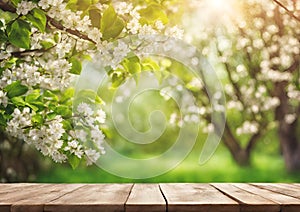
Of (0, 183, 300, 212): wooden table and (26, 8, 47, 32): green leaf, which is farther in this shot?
(26, 8, 47, 32): green leaf

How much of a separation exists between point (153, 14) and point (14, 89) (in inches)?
34.0

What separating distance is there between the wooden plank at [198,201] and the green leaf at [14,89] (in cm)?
93

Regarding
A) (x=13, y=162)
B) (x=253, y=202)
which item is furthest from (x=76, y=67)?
(x=13, y=162)

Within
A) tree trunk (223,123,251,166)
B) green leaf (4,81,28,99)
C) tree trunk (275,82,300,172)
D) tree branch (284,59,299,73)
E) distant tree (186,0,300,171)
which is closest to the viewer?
green leaf (4,81,28,99)

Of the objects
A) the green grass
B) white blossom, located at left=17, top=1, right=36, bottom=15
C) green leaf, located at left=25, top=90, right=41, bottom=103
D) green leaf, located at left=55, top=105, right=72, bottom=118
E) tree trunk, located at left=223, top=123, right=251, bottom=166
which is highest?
white blossom, located at left=17, top=1, right=36, bottom=15

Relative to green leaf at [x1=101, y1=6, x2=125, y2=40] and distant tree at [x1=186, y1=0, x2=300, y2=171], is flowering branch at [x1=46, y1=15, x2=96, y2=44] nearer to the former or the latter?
green leaf at [x1=101, y1=6, x2=125, y2=40]

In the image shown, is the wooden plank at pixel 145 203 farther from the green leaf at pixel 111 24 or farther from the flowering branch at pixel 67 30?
the flowering branch at pixel 67 30

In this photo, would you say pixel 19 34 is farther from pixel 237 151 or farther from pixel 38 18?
pixel 237 151

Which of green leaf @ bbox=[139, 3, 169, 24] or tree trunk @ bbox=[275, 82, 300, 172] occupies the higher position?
green leaf @ bbox=[139, 3, 169, 24]

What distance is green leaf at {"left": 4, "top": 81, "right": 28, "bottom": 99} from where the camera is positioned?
284 cm

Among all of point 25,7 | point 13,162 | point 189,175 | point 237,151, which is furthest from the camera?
point 237,151

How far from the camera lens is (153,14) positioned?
3.04 meters

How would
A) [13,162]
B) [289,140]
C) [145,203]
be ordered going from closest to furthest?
[145,203], [13,162], [289,140]

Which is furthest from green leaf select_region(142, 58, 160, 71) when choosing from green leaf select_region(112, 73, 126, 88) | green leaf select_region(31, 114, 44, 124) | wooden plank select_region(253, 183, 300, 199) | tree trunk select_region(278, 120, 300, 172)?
tree trunk select_region(278, 120, 300, 172)
